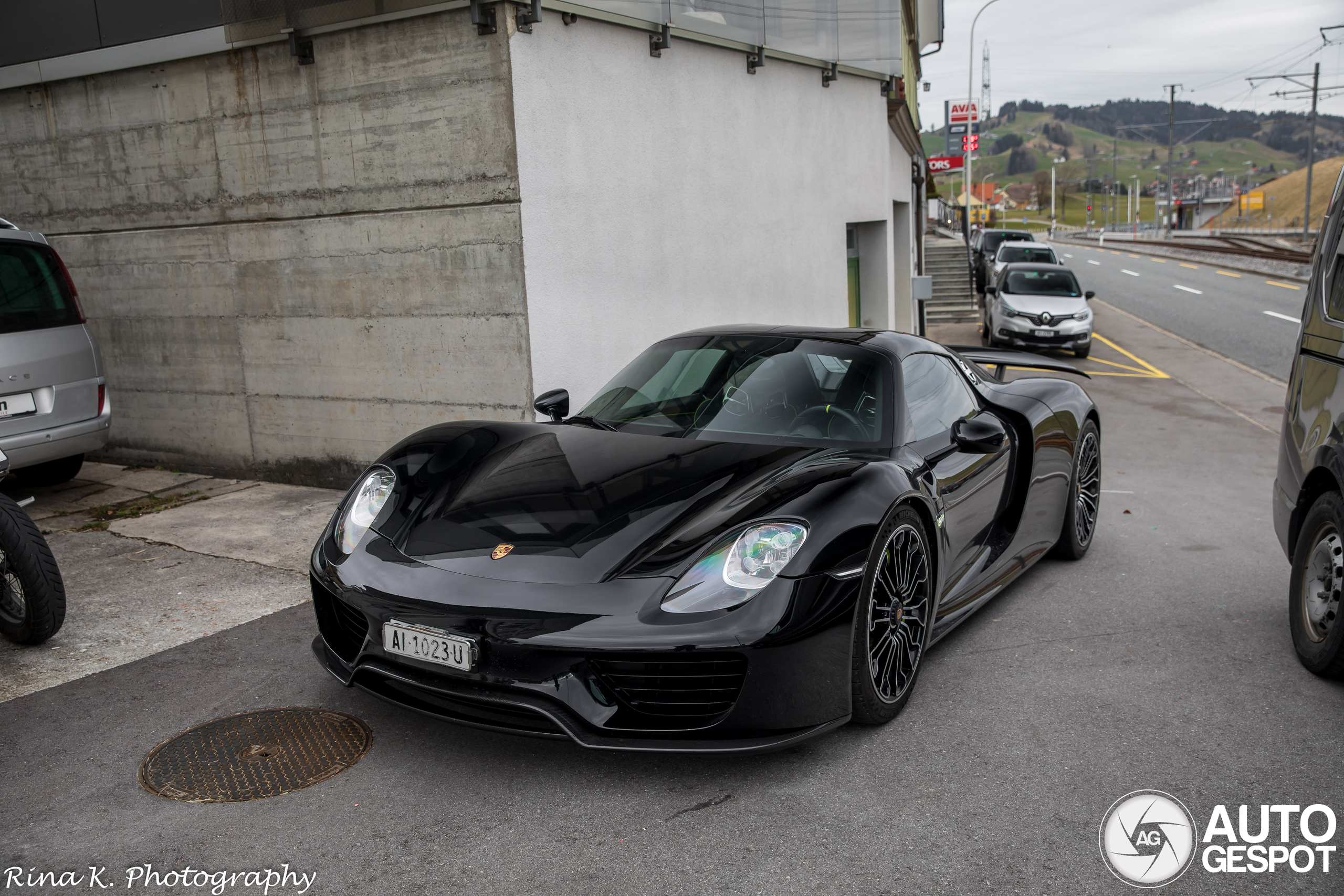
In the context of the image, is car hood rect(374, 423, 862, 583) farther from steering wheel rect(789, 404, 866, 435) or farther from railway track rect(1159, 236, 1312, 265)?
railway track rect(1159, 236, 1312, 265)

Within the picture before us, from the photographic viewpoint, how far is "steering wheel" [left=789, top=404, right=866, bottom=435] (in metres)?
4.02

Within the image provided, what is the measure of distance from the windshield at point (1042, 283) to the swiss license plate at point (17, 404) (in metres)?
15.8

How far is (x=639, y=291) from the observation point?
7.95 m

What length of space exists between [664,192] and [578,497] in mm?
5275

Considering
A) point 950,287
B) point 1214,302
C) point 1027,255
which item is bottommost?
point 1214,302

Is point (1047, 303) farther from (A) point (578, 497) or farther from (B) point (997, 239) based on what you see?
(A) point (578, 497)

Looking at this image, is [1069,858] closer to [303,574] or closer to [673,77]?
[303,574]

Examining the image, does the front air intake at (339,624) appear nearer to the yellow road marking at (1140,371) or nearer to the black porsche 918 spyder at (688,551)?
the black porsche 918 spyder at (688,551)

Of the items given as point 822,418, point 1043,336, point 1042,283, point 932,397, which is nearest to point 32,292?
point 822,418

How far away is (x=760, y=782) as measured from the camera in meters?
3.20

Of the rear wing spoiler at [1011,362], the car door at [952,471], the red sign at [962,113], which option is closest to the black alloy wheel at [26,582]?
the car door at [952,471]

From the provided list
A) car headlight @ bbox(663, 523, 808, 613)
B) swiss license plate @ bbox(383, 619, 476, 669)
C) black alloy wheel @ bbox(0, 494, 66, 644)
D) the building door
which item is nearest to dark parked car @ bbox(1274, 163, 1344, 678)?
car headlight @ bbox(663, 523, 808, 613)

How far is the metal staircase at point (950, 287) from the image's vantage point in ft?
82.6

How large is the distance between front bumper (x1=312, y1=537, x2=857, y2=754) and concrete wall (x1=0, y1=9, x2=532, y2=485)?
3.67 m
